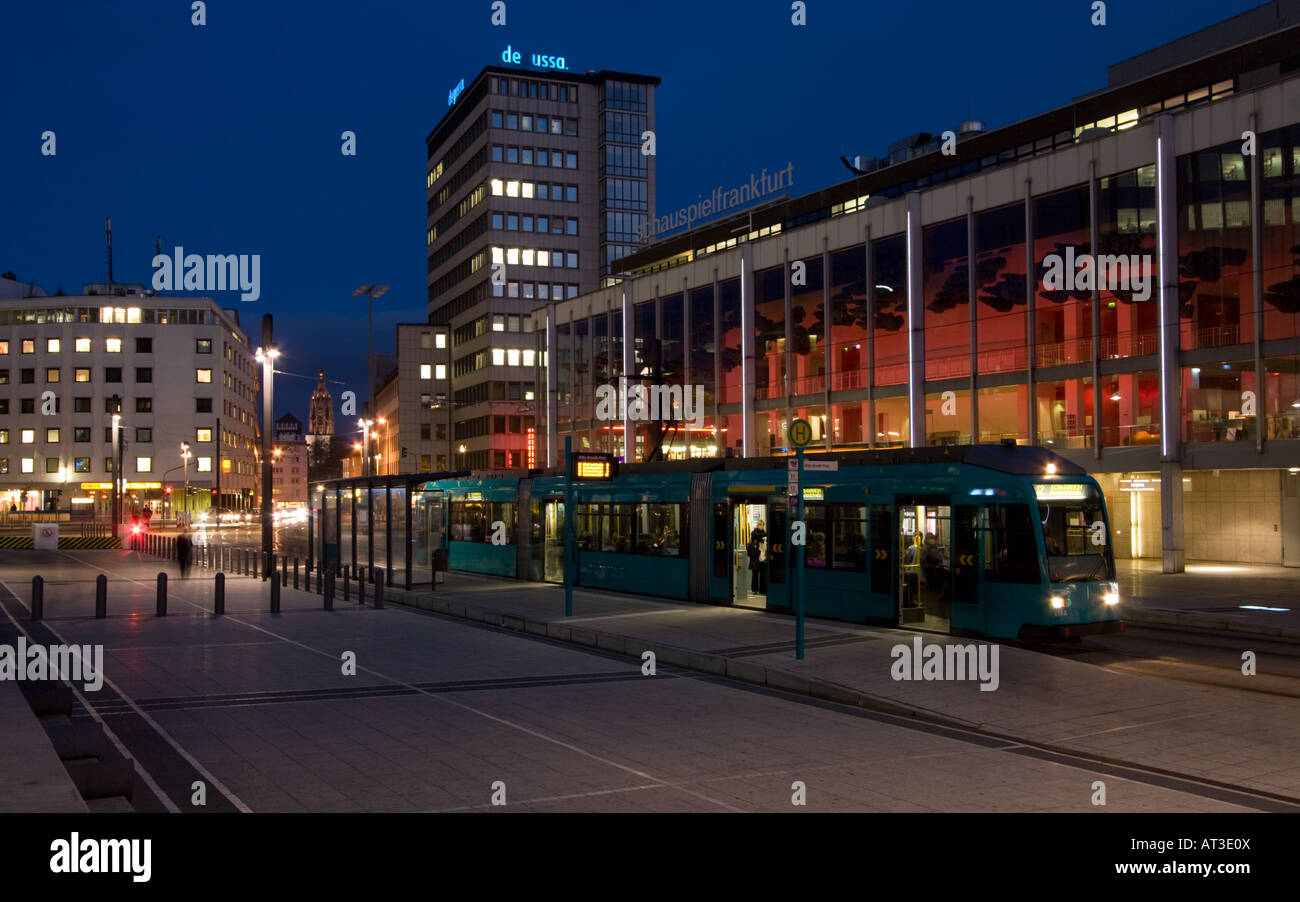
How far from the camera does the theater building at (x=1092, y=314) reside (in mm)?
30719

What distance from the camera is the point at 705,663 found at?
1512cm

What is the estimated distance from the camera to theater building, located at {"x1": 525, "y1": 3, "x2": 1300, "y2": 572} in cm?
3072

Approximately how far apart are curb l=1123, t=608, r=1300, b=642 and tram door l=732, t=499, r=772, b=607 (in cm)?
729

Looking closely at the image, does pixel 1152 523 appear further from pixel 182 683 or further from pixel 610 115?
pixel 610 115

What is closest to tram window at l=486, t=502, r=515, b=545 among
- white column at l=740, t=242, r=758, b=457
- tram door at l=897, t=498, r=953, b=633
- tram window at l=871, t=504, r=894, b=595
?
tram window at l=871, t=504, r=894, b=595

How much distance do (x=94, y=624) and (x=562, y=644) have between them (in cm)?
934

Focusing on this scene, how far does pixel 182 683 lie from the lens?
13594 millimetres

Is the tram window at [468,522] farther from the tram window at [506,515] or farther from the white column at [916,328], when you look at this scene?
the white column at [916,328]

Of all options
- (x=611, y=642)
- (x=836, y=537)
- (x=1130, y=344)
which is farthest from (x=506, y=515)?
(x=1130, y=344)

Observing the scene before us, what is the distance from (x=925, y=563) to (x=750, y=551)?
187 inches

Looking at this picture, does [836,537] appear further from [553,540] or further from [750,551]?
[553,540]

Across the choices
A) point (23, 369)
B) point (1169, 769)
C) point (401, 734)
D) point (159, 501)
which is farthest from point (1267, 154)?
point (23, 369)

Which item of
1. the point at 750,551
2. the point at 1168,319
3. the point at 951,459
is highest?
the point at 1168,319

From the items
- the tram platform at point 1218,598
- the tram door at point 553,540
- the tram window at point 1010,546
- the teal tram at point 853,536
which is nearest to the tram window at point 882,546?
the teal tram at point 853,536
